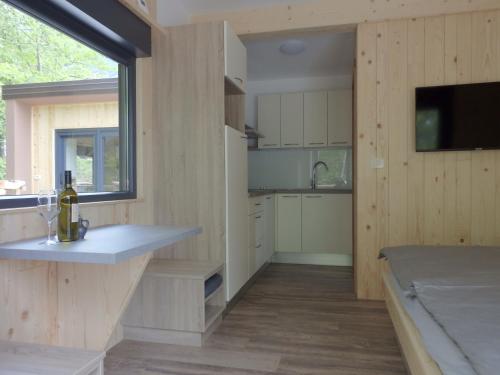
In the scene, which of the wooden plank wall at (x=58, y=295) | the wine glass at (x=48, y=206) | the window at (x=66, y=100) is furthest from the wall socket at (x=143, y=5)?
the wine glass at (x=48, y=206)

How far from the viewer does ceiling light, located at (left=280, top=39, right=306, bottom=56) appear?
3679 millimetres

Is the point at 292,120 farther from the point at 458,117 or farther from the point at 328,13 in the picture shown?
the point at 458,117

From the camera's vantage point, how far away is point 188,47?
2.59m

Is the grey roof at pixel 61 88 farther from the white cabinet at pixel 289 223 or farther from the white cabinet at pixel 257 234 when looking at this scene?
the white cabinet at pixel 289 223

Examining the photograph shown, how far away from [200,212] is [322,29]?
1968 millimetres

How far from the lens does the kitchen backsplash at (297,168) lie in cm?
465

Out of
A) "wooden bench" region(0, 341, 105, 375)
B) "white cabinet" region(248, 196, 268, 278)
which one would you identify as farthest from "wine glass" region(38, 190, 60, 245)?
"white cabinet" region(248, 196, 268, 278)

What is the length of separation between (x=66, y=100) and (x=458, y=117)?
2.84m

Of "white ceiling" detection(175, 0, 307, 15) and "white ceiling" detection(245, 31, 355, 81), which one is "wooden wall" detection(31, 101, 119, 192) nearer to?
"white ceiling" detection(175, 0, 307, 15)

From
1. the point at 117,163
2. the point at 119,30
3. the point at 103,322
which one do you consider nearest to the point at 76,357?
the point at 103,322

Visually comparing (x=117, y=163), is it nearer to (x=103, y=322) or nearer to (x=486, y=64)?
(x=103, y=322)

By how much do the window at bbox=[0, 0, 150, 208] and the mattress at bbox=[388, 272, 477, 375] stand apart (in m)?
1.65

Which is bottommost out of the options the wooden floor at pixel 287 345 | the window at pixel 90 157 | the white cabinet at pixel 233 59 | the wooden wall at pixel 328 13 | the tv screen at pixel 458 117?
the wooden floor at pixel 287 345

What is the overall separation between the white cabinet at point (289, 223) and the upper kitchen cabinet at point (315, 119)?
0.79 metres
